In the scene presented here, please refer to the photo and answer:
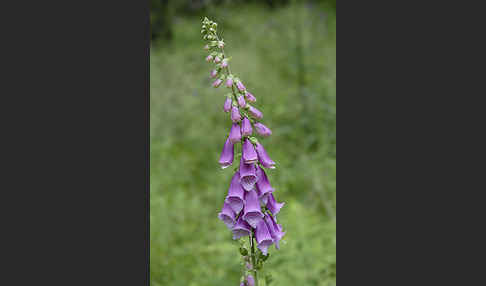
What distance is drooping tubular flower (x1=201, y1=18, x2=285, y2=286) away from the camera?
8.18 ft

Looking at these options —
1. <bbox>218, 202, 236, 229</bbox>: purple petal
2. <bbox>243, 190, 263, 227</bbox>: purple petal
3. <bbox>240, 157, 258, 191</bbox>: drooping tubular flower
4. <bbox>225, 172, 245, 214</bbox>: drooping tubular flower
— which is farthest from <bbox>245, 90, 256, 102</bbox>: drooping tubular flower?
<bbox>218, 202, 236, 229</bbox>: purple petal

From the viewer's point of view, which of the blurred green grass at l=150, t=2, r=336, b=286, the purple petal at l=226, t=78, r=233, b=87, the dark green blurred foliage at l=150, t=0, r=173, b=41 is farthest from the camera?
the dark green blurred foliage at l=150, t=0, r=173, b=41

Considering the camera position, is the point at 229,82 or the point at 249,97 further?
the point at 249,97

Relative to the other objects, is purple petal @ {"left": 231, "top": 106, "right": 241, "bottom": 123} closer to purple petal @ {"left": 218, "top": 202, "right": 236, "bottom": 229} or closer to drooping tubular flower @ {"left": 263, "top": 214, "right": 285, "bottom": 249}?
purple petal @ {"left": 218, "top": 202, "right": 236, "bottom": 229}

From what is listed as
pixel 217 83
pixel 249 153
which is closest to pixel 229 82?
pixel 217 83

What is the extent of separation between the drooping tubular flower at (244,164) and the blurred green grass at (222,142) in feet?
2.87

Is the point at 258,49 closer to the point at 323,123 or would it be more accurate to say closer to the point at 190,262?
the point at 323,123

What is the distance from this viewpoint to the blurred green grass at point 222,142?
Answer: 4449mm

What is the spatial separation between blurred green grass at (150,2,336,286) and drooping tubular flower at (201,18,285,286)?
0.88 metres

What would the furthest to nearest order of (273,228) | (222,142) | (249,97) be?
1. (222,142)
2. (273,228)
3. (249,97)

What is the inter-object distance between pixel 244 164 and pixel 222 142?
16.0 ft

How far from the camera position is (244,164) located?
2.58 m

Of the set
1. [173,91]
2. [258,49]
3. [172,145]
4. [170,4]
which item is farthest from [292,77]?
[170,4]

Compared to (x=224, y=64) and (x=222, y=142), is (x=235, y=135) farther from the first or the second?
(x=222, y=142)
